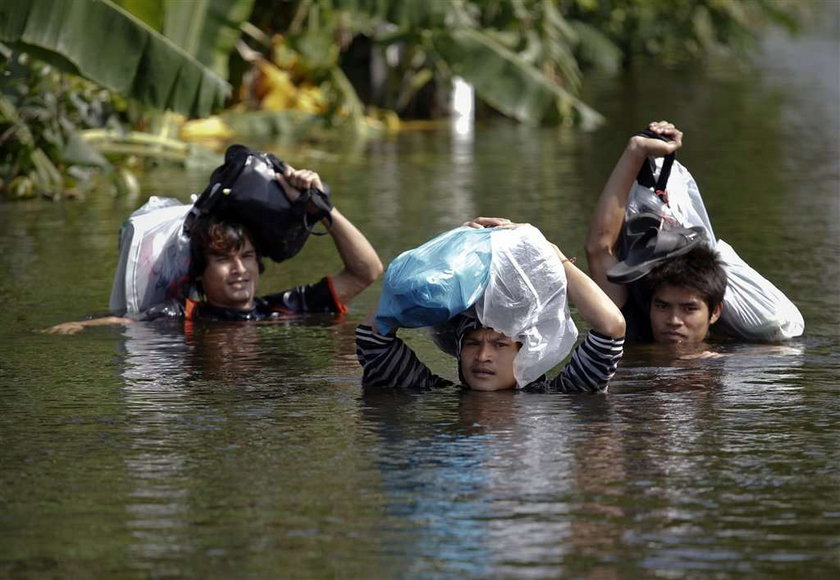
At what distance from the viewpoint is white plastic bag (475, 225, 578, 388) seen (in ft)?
22.2

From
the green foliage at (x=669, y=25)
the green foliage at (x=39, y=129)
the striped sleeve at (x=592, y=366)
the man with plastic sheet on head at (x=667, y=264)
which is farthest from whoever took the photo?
the green foliage at (x=669, y=25)

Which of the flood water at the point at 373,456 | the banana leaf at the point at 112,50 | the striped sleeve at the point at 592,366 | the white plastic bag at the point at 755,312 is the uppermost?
the banana leaf at the point at 112,50

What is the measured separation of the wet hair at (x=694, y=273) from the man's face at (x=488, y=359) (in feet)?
4.55

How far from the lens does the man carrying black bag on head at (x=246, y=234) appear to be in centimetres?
884

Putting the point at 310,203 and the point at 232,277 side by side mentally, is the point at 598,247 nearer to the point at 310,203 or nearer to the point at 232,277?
the point at 310,203

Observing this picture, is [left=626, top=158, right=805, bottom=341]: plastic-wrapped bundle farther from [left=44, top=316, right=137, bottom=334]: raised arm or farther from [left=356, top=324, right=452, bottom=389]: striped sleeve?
[left=44, top=316, right=137, bottom=334]: raised arm

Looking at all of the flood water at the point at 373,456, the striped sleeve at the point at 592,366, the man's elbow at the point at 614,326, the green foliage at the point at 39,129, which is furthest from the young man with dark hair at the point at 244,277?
the green foliage at the point at 39,129

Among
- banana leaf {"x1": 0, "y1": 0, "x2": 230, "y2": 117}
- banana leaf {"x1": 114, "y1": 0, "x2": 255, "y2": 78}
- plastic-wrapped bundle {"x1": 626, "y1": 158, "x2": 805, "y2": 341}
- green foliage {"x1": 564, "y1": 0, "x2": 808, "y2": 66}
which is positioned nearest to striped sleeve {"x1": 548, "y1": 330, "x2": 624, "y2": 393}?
plastic-wrapped bundle {"x1": 626, "y1": 158, "x2": 805, "y2": 341}

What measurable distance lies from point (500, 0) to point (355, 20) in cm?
162

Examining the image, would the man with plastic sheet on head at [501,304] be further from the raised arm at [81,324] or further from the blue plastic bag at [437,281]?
the raised arm at [81,324]

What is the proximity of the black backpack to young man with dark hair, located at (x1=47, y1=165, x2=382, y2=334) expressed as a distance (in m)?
0.04

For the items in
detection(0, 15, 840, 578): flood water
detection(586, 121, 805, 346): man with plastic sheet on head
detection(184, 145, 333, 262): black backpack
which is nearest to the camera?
detection(0, 15, 840, 578): flood water

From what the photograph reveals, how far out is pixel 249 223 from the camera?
8898 mm

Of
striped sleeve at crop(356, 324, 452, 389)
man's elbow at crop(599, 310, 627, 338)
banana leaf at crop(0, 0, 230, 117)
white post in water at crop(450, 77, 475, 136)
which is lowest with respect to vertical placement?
striped sleeve at crop(356, 324, 452, 389)
